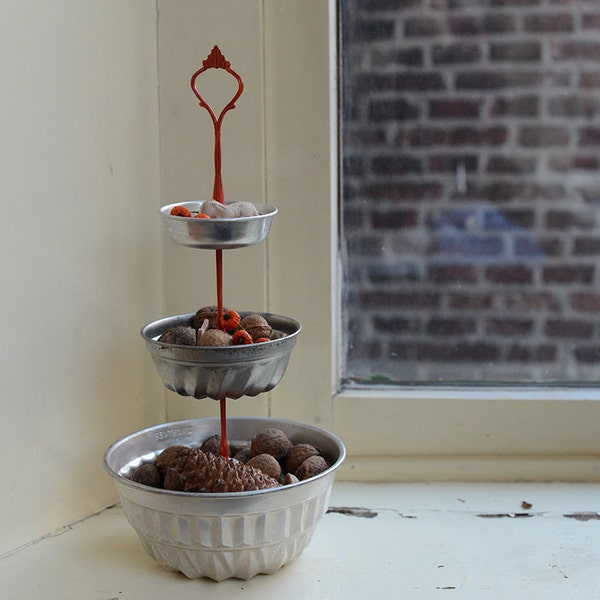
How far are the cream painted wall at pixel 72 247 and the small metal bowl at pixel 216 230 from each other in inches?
6.6

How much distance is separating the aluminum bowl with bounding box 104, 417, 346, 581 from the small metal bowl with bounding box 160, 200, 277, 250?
23 cm

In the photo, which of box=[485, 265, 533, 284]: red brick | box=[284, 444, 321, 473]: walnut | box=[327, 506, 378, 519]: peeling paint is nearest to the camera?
box=[284, 444, 321, 473]: walnut

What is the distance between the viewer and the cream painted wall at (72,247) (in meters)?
0.94

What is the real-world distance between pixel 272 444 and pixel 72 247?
1.01 feet

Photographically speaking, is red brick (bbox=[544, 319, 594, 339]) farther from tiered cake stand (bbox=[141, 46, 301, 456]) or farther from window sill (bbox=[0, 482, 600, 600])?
tiered cake stand (bbox=[141, 46, 301, 456])

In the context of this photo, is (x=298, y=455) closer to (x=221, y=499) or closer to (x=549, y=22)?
(x=221, y=499)

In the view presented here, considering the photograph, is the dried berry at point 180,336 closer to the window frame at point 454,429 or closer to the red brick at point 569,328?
the window frame at point 454,429

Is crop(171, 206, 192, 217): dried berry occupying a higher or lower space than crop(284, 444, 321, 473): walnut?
higher

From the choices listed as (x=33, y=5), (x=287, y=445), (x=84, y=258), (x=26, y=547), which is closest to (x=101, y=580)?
(x=26, y=547)

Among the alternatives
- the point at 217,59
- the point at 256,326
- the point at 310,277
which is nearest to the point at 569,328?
the point at 310,277

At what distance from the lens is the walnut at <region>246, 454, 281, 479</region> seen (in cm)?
94

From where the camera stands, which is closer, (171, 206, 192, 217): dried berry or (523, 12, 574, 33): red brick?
(171, 206, 192, 217): dried berry

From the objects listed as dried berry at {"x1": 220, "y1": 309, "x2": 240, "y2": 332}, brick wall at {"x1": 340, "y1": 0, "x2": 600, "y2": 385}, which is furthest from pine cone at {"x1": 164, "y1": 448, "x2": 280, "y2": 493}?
brick wall at {"x1": 340, "y1": 0, "x2": 600, "y2": 385}

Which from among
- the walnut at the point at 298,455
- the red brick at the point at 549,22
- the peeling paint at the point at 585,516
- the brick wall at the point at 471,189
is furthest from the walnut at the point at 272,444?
the red brick at the point at 549,22
